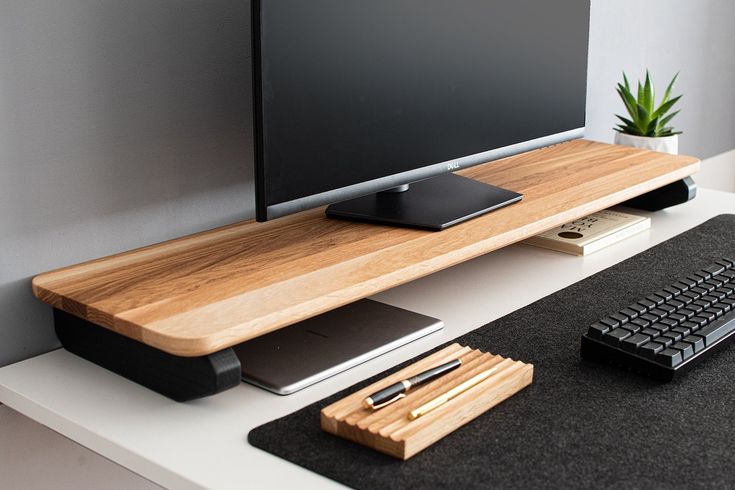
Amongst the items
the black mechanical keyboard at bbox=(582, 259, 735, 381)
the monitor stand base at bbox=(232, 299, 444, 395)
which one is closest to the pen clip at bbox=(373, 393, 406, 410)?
the monitor stand base at bbox=(232, 299, 444, 395)

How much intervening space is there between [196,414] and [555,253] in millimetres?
763

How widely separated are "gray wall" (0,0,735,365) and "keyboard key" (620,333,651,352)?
615mm

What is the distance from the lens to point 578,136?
5.80 feet

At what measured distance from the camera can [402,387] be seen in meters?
0.99

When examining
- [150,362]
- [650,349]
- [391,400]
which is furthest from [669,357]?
[150,362]

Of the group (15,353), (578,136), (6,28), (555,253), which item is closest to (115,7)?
(6,28)

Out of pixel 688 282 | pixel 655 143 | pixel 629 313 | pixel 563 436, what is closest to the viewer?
pixel 563 436

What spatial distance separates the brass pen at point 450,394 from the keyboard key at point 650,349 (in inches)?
7.0

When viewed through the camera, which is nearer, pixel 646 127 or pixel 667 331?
pixel 667 331

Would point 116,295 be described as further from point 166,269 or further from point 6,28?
point 6,28

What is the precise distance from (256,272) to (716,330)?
0.58 metres

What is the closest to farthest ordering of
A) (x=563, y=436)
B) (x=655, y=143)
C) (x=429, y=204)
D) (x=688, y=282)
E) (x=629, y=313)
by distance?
(x=563, y=436)
(x=629, y=313)
(x=688, y=282)
(x=429, y=204)
(x=655, y=143)

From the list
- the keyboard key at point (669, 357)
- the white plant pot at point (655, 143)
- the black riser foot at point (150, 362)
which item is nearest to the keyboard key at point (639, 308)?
the keyboard key at point (669, 357)

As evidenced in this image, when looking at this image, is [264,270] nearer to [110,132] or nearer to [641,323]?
[110,132]
